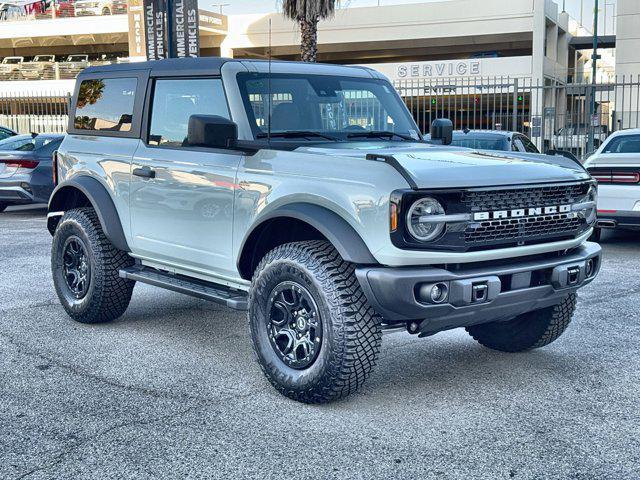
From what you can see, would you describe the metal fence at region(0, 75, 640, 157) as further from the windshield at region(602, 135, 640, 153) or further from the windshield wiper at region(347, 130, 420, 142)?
the windshield wiper at region(347, 130, 420, 142)

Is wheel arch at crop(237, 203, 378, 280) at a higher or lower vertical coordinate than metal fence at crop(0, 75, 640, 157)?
lower

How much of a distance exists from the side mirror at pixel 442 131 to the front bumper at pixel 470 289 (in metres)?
1.70

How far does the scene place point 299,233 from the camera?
5.35 meters

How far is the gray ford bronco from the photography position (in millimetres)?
4562

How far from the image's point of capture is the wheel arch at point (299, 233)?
181 inches

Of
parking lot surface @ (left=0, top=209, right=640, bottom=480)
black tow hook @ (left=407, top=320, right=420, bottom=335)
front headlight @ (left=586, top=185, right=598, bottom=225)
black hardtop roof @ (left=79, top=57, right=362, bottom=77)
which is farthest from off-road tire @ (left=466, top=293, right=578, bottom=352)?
black hardtop roof @ (left=79, top=57, right=362, bottom=77)

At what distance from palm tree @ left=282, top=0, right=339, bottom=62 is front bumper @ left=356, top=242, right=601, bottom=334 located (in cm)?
1915

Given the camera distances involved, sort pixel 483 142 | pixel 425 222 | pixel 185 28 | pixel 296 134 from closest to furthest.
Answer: pixel 425 222, pixel 296 134, pixel 483 142, pixel 185 28

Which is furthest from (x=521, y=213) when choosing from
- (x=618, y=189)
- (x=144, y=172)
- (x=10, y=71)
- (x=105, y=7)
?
(x=10, y=71)

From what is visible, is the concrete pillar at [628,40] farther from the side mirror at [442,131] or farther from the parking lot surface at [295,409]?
the side mirror at [442,131]

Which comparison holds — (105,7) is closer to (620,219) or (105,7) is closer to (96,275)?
(620,219)

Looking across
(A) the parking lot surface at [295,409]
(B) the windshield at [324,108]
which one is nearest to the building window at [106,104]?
(B) the windshield at [324,108]

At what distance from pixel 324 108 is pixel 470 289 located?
2005mm

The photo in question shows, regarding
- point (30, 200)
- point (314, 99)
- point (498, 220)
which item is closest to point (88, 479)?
point (498, 220)
